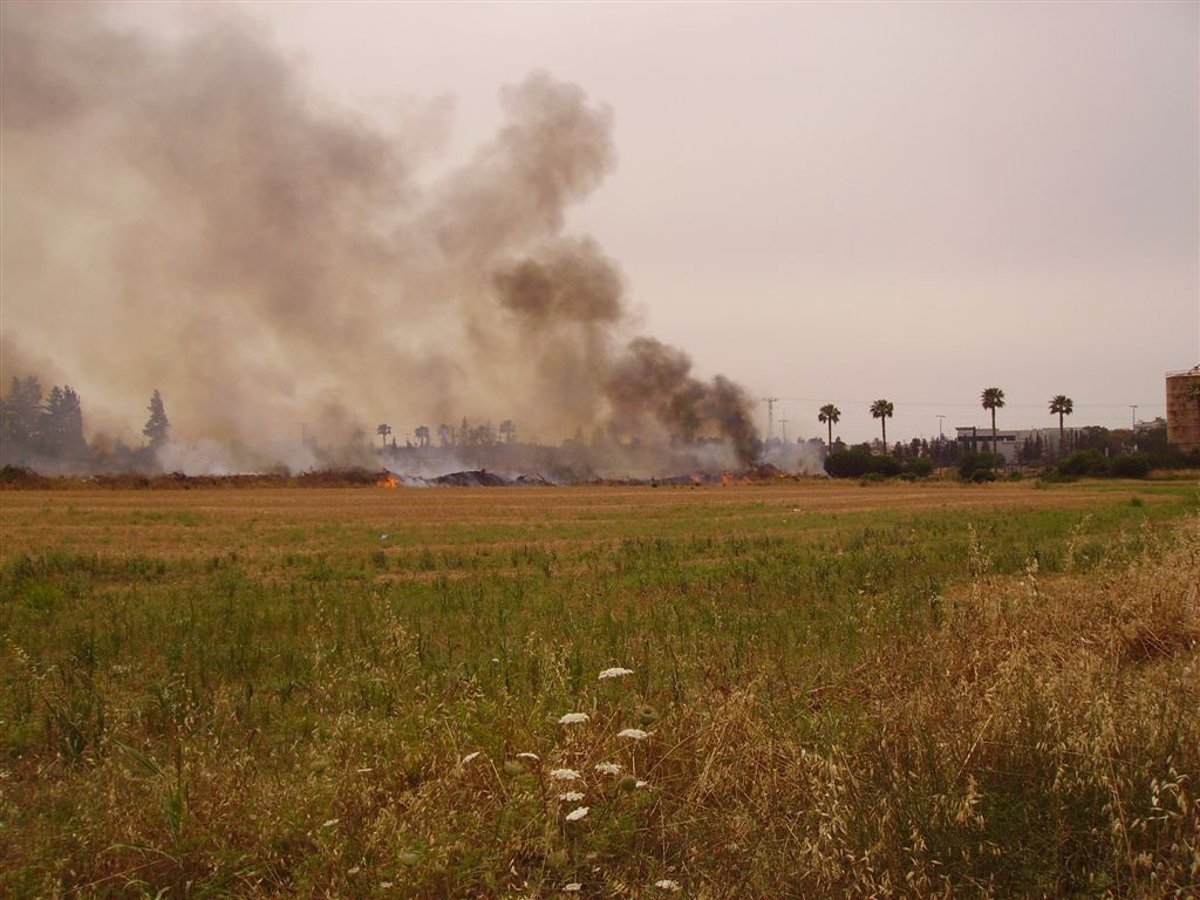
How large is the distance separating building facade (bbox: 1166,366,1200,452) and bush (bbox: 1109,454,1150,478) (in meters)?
4.08

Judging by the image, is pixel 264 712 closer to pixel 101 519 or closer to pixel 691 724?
pixel 691 724

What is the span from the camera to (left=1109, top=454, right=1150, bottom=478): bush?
3777 inches

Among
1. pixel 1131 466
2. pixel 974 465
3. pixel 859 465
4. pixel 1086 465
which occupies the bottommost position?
pixel 1131 466

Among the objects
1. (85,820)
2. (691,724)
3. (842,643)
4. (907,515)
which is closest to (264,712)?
(85,820)

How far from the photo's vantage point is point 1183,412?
91.4m

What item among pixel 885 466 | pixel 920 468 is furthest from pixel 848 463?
pixel 920 468

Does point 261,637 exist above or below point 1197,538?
below

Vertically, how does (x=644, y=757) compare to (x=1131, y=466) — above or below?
below

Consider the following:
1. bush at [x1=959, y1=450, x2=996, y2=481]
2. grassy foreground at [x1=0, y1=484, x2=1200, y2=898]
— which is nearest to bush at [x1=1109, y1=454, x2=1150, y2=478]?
bush at [x1=959, y1=450, x2=996, y2=481]

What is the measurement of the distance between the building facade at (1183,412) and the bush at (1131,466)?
4.08 metres

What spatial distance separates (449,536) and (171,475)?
3320 inches

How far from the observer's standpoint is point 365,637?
35.5 ft

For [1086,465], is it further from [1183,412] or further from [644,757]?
[644,757]

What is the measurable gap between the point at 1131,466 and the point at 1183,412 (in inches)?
328
